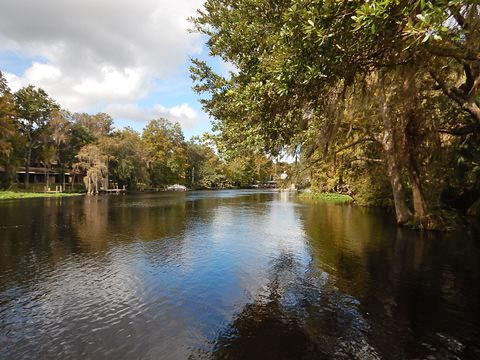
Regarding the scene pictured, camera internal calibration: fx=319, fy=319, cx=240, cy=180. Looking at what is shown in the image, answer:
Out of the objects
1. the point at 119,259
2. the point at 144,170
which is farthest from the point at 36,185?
the point at 119,259

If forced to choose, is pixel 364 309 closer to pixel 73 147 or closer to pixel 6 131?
pixel 6 131

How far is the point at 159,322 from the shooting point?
6.95 m

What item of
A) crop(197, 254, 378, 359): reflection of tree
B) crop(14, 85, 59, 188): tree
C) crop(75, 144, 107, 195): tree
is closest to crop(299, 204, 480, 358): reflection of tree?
crop(197, 254, 378, 359): reflection of tree

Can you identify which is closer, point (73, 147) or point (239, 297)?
point (239, 297)

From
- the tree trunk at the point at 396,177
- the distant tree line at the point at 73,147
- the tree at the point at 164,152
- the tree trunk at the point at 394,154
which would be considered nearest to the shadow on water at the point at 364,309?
the tree trunk at the point at 396,177

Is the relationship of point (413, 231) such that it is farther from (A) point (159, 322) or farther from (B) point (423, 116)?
(A) point (159, 322)

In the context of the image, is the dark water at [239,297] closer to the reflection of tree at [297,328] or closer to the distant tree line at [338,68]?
the reflection of tree at [297,328]

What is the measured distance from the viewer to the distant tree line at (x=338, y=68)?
493 centimetres

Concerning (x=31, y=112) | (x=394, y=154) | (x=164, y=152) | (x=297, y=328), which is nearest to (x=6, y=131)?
(x=31, y=112)

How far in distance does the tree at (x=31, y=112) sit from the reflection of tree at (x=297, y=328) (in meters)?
55.3

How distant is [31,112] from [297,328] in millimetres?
58527

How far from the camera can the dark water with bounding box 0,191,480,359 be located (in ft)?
19.7

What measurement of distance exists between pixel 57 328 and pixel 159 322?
81.6 inches

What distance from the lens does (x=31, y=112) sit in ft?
169
